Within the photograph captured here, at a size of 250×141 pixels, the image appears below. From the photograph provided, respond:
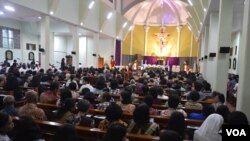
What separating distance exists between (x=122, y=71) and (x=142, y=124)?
1039 centimetres

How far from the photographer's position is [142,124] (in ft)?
9.53

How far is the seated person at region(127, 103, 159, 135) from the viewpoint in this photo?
2830 mm

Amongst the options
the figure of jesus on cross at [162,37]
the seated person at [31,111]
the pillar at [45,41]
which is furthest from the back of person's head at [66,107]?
the figure of jesus on cross at [162,37]

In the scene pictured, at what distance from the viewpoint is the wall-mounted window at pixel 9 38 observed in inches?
606

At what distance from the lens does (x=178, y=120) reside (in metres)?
2.62

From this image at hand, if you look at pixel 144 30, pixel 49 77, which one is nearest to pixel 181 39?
pixel 144 30

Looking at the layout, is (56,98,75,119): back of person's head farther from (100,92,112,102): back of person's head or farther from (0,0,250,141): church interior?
(100,92,112,102): back of person's head

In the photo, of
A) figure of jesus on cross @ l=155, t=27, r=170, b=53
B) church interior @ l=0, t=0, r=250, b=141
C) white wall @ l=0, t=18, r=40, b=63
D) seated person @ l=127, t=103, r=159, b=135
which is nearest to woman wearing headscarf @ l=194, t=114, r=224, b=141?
church interior @ l=0, t=0, r=250, b=141

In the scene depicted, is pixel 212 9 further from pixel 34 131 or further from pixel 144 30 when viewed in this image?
pixel 144 30

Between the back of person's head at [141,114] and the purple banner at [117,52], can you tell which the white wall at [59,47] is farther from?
the back of person's head at [141,114]

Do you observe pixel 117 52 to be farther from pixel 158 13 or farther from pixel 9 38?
pixel 9 38

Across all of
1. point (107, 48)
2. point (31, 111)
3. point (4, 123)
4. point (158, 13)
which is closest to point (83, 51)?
point (107, 48)

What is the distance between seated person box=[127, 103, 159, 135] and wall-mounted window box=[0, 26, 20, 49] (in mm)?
15089

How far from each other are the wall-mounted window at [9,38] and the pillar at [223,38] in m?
14.2
